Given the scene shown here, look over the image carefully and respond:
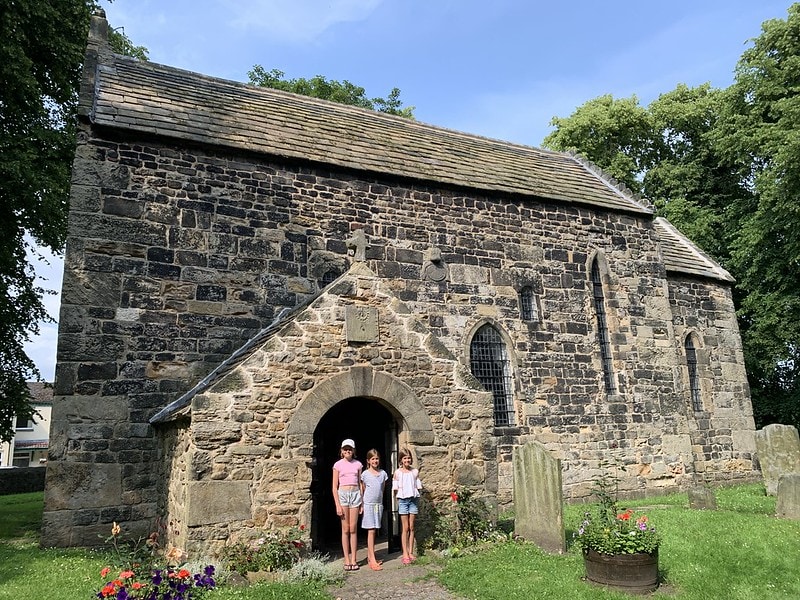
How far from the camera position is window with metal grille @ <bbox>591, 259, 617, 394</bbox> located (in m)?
14.1

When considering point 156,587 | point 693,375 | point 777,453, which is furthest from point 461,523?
point 693,375

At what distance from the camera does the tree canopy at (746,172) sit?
65.5 ft

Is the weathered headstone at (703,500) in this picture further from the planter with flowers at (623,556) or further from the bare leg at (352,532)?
the bare leg at (352,532)

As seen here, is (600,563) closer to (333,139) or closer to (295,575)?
(295,575)

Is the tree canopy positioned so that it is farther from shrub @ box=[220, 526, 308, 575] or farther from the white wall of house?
the white wall of house

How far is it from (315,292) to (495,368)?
4.48 meters

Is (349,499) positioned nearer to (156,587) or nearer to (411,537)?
(411,537)

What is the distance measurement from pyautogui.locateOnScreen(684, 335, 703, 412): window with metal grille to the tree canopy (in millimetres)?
5854

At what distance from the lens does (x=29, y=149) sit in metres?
13.8

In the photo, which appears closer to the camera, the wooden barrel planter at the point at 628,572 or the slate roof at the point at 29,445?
the wooden barrel planter at the point at 628,572

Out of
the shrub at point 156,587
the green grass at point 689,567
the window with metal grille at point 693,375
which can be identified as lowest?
the green grass at point 689,567

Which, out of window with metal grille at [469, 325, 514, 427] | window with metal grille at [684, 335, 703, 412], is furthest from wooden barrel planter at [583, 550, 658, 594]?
window with metal grille at [684, 335, 703, 412]

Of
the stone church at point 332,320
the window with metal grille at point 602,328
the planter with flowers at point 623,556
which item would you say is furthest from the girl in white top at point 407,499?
the window with metal grille at point 602,328

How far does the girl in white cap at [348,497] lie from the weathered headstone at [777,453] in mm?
9948
